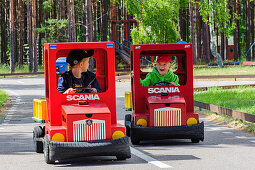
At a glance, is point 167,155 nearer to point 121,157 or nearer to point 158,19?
point 121,157

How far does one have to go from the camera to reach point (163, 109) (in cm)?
1190

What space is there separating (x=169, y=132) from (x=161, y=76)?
1485 millimetres

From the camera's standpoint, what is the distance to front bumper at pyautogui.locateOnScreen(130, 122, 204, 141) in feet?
38.6

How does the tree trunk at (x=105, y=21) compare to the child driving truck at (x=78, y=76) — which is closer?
the child driving truck at (x=78, y=76)

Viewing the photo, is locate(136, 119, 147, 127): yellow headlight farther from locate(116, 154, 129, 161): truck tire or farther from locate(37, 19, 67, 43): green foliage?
locate(37, 19, 67, 43): green foliage

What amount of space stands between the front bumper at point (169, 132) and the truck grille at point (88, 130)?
2371 mm

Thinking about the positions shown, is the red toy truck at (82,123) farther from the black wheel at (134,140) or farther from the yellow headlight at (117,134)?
the black wheel at (134,140)

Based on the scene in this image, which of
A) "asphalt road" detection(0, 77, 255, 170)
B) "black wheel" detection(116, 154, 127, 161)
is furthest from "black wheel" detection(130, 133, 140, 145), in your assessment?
"black wheel" detection(116, 154, 127, 161)

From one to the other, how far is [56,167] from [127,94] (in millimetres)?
4431

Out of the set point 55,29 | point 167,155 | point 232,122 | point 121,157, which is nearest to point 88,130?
point 121,157

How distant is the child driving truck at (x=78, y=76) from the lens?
10.3 meters

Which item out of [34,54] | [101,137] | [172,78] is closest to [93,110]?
[101,137]

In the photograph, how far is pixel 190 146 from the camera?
1169 centimetres

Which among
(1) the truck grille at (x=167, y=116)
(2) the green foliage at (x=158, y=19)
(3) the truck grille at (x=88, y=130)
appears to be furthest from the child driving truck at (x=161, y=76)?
(2) the green foliage at (x=158, y=19)
